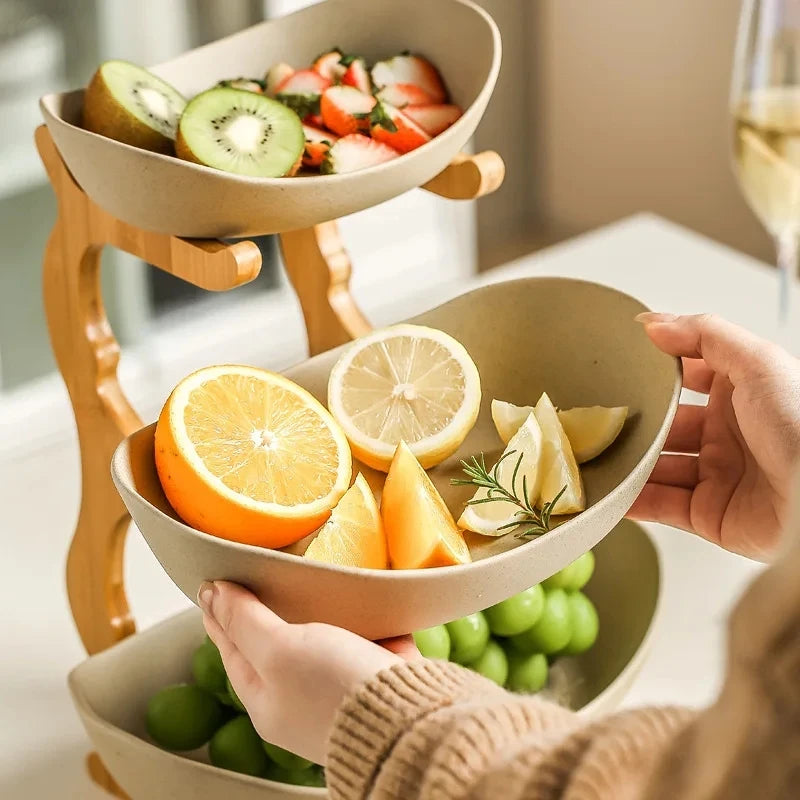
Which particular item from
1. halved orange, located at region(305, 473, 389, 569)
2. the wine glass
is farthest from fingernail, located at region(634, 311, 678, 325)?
the wine glass

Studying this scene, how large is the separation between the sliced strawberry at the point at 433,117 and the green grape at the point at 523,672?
378 millimetres

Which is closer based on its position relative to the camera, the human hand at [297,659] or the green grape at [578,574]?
the human hand at [297,659]

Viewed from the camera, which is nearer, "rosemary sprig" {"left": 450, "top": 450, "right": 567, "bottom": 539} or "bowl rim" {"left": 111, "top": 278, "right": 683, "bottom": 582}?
"bowl rim" {"left": 111, "top": 278, "right": 683, "bottom": 582}

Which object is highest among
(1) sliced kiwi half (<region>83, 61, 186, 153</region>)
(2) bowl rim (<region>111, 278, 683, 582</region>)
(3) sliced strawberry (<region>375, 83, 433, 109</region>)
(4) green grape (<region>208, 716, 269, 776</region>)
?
(1) sliced kiwi half (<region>83, 61, 186, 153</region>)

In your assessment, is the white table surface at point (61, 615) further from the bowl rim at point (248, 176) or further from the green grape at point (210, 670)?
the bowl rim at point (248, 176)

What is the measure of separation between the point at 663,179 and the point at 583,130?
0.89 feet

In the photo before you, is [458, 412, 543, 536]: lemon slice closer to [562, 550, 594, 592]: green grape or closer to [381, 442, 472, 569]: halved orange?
[381, 442, 472, 569]: halved orange

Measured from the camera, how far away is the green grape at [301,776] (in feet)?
2.52

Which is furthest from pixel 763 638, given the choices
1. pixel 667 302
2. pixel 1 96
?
pixel 1 96

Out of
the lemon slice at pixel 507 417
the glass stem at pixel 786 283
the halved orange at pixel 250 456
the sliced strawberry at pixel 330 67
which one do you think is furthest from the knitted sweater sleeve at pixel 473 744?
the glass stem at pixel 786 283

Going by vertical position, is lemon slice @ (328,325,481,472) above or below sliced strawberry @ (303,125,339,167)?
below

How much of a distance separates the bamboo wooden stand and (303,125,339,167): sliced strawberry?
0.08 m

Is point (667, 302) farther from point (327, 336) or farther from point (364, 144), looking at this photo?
point (364, 144)

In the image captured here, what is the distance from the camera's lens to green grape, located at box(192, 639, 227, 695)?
2.59 ft
